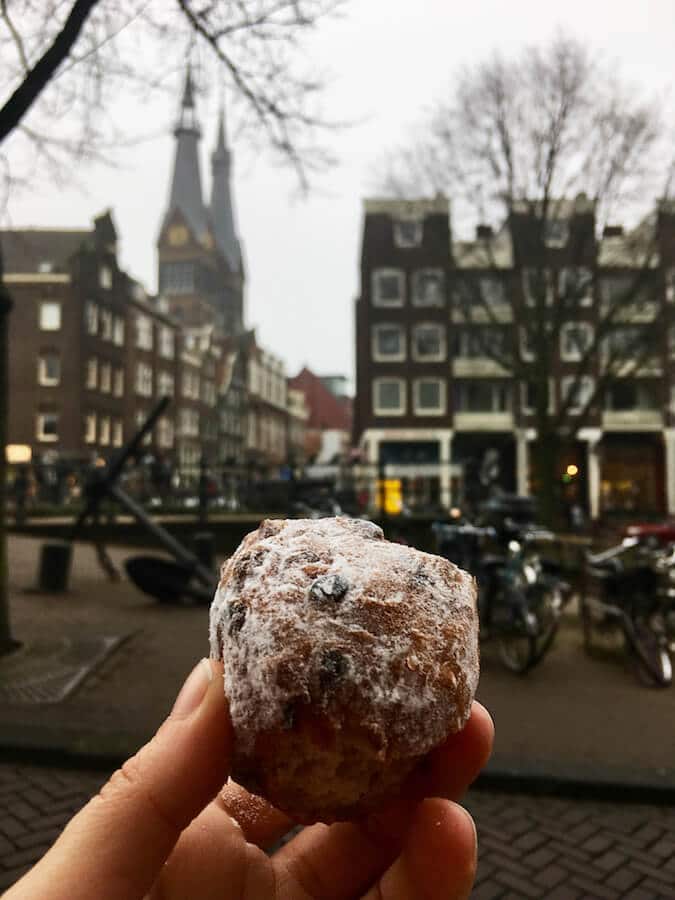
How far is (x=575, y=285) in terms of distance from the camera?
17516 millimetres

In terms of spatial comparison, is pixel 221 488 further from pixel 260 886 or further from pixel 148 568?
pixel 260 886

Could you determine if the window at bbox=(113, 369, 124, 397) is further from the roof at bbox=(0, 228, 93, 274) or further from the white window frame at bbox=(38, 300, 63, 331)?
the roof at bbox=(0, 228, 93, 274)

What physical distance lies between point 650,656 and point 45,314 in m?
42.6

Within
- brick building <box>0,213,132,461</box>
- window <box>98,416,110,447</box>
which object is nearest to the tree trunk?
brick building <box>0,213,132,461</box>

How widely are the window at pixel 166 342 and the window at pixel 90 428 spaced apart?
10.5 meters

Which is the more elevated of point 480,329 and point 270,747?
point 480,329

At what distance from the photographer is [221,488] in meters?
15.6

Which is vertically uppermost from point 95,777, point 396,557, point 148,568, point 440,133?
point 440,133

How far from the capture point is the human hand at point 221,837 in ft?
3.53

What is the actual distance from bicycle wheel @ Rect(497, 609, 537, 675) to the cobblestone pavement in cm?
237

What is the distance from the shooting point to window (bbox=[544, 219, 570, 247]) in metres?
17.2

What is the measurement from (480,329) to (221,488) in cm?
837

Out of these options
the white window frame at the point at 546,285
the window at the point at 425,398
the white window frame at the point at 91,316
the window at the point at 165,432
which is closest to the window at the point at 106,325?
the white window frame at the point at 91,316

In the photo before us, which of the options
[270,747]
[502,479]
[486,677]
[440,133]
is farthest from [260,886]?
[502,479]
